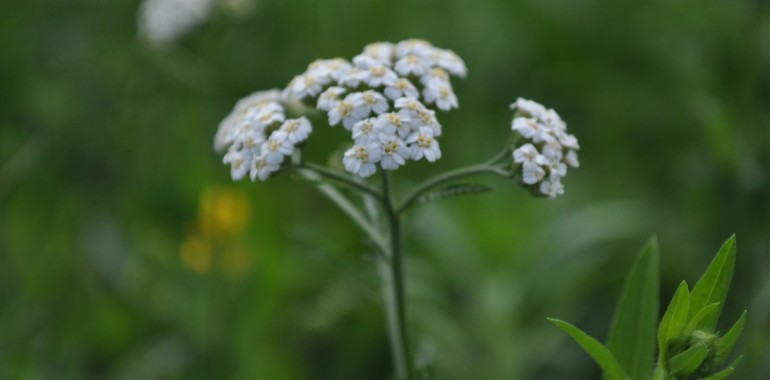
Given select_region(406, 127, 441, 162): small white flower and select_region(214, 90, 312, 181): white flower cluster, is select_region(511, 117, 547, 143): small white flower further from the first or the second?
select_region(214, 90, 312, 181): white flower cluster

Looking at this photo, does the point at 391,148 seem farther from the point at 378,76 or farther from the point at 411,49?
the point at 411,49

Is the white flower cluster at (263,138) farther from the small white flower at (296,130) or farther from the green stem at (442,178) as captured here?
the green stem at (442,178)

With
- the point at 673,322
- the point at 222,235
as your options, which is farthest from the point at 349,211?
the point at 222,235

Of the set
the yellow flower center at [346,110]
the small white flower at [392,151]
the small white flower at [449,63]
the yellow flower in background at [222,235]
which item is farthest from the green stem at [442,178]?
the yellow flower in background at [222,235]

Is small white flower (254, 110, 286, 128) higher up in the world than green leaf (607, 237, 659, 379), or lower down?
higher up

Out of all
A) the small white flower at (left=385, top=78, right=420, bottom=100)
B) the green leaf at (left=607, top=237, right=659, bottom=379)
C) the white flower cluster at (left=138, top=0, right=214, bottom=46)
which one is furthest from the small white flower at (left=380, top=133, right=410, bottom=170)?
the white flower cluster at (left=138, top=0, right=214, bottom=46)

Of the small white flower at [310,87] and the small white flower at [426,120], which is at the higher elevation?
the small white flower at [310,87]

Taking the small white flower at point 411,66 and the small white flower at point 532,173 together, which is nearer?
the small white flower at point 532,173
